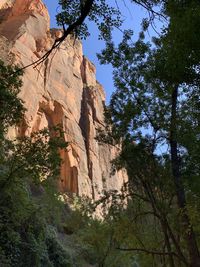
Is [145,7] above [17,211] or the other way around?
above

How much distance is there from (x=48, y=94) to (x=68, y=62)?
1254 centimetres

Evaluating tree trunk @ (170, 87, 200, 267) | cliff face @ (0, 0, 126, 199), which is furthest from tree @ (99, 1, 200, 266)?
cliff face @ (0, 0, 126, 199)

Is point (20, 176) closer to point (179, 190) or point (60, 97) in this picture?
point (179, 190)

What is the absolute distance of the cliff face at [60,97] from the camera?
1938 inches

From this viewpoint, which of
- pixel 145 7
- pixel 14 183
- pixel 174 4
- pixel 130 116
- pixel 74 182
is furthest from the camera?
pixel 74 182

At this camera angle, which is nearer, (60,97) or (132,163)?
(132,163)

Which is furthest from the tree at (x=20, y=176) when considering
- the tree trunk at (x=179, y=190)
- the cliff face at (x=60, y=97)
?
the cliff face at (x=60, y=97)

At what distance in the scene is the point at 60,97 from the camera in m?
55.9

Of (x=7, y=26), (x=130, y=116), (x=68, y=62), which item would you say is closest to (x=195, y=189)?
(x=130, y=116)

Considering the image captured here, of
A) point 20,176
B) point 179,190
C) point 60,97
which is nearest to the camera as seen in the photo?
point 179,190

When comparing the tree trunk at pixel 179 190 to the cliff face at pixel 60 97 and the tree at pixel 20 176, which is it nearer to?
the tree at pixel 20 176

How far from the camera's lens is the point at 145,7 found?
7.65 metres

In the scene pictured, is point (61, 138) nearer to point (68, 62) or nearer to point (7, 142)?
point (7, 142)

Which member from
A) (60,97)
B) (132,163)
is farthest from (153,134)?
(60,97)
